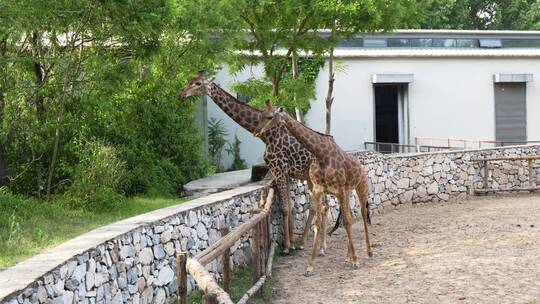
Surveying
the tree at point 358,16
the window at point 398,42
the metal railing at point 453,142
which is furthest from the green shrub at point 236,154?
the window at point 398,42

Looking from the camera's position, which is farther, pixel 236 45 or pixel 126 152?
pixel 236 45

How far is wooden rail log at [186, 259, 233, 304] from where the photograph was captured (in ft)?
14.0

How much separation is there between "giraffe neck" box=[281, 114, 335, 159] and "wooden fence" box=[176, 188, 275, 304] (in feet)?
2.85

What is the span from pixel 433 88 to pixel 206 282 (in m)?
17.5

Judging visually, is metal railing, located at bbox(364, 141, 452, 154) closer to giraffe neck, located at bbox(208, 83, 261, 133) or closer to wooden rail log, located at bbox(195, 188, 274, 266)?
giraffe neck, located at bbox(208, 83, 261, 133)

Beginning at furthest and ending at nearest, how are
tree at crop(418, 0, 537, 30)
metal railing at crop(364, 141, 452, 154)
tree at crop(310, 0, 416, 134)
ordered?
tree at crop(418, 0, 537, 30)
metal railing at crop(364, 141, 452, 154)
tree at crop(310, 0, 416, 134)

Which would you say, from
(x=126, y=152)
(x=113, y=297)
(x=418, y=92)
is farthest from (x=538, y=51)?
Answer: (x=113, y=297)

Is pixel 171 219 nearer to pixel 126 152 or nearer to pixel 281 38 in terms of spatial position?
pixel 126 152

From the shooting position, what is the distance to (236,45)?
13906 millimetres

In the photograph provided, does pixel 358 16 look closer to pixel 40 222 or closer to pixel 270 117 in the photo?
pixel 270 117

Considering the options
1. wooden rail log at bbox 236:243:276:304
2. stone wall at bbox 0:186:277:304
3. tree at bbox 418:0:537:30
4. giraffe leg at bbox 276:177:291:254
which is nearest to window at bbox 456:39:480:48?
tree at bbox 418:0:537:30

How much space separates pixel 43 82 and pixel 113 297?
4292mm

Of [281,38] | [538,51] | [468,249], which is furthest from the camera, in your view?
[538,51]

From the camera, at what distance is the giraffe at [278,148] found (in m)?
10.3
